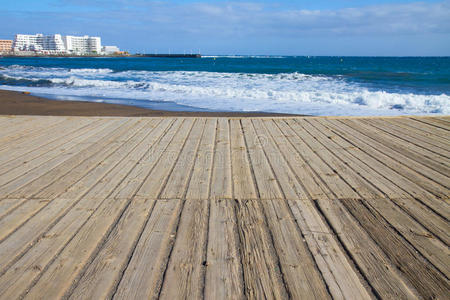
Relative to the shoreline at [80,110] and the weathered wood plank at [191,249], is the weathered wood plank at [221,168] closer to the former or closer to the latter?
the weathered wood plank at [191,249]

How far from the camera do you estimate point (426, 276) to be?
155cm

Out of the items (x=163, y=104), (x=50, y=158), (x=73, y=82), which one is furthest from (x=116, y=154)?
(x=73, y=82)

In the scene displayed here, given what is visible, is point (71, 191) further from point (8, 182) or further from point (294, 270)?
point (294, 270)

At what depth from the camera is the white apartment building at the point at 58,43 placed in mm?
128750

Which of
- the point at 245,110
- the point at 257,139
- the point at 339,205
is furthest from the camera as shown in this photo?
the point at 245,110

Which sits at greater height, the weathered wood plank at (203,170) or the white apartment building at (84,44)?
the white apartment building at (84,44)

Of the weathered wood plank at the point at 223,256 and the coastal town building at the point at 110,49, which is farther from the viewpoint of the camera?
the coastal town building at the point at 110,49

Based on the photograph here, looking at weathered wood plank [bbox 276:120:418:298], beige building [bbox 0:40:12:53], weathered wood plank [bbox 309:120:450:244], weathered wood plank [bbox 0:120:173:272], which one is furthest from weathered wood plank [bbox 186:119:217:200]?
beige building [bbox 0:40:12:53]

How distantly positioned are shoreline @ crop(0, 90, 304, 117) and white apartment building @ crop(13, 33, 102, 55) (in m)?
134

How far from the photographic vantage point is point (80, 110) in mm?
9086

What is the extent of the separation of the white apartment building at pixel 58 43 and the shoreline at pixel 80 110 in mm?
133739

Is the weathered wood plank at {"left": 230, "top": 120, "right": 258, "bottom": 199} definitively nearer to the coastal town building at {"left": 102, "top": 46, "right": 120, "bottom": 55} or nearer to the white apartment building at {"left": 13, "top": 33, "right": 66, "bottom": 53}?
the white apartment building at {"left": 13, "top": 33, "right": 66, "bottom": 53}

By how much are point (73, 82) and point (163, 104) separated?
9.66 meters

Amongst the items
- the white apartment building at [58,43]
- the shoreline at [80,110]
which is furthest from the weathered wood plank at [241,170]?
the white apartment building at [58,43]
